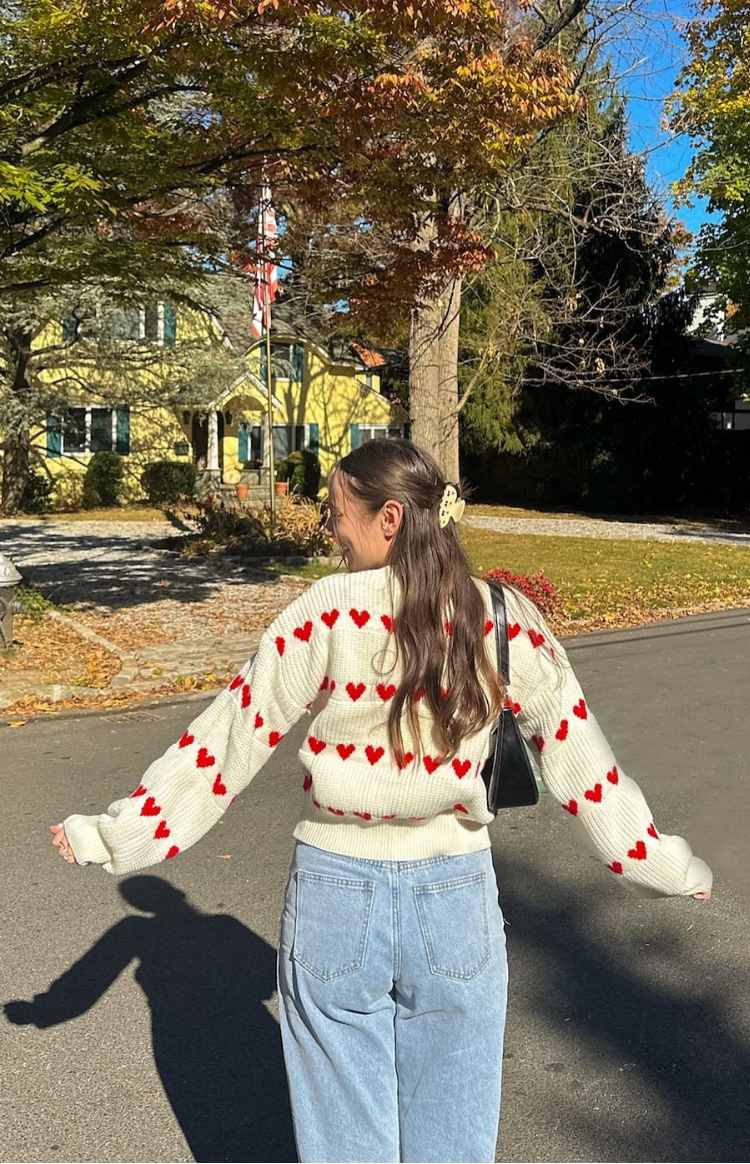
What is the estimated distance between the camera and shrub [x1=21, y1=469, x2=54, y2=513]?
2841 centimetres

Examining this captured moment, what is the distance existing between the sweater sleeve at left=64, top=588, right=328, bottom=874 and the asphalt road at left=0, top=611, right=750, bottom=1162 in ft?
3.68

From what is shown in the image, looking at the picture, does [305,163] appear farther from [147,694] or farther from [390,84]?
[147,694]

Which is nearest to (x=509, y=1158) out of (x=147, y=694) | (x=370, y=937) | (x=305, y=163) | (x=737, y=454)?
(x=370, y=937)

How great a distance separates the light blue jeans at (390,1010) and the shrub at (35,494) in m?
27.8

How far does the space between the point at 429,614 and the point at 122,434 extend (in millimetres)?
30551

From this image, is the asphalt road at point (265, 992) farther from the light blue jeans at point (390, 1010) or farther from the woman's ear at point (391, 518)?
the woman's ear at point (391, 518)

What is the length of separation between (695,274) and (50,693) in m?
21.7

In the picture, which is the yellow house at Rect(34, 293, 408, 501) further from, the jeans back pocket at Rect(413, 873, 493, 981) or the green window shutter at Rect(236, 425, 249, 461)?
the jeans back pocket at Rect(413, 873, 493, 981)

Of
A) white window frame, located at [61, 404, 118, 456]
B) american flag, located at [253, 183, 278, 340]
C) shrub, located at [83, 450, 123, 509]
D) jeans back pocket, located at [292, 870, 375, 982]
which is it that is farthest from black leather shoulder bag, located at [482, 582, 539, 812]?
shrub, located at [83, 450, 123, 509]

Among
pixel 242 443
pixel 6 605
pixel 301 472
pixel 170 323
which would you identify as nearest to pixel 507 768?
pixel 6 605

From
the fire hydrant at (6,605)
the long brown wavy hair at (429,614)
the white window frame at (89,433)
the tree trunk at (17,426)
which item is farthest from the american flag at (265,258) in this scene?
the white window frame at (89,433)

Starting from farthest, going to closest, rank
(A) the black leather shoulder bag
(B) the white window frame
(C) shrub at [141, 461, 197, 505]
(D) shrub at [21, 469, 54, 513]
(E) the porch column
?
(E) the porch column → (C) shrub at [141, 461, 197, 505] → (B) the white window frame → (D) shrub at [21, 469, 54, 513] → (A) the black leather shoulder bag

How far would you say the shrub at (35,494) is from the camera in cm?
2841

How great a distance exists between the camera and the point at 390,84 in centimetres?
841
